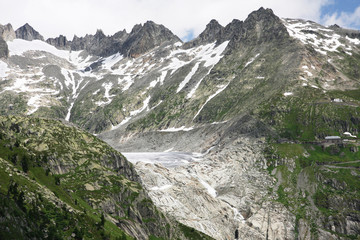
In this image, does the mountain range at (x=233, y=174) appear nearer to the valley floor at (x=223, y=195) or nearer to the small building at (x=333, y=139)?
the valley floor at (x=223, y=195)

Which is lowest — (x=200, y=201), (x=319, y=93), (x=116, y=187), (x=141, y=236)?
(x=200, y=201)

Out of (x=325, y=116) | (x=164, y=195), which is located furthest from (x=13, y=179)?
(x=325, y=116)

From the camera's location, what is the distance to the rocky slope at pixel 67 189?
106 feet

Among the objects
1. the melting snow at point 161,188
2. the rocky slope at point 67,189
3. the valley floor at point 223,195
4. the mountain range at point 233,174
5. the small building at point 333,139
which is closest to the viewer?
the rocky slope at point 67,189

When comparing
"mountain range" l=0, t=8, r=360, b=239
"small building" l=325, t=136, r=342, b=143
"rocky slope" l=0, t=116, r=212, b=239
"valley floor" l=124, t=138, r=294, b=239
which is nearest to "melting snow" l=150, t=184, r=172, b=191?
"valley floor" l=124, t=138, r=294, b=239

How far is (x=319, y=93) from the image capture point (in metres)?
181

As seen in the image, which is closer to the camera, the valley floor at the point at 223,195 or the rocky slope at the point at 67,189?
the rocky slope at the point at 67,189

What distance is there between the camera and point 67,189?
166 ft

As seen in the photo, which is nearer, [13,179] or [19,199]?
[19,199]

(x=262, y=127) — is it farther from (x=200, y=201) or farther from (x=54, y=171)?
(x=54, y=171)

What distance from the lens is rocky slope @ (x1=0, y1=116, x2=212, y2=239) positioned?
106 feet

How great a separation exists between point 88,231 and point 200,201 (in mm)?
65437

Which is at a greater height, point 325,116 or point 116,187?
point 325,116

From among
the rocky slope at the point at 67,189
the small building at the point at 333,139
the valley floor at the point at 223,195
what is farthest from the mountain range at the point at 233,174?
the small building at the point at 333,139
